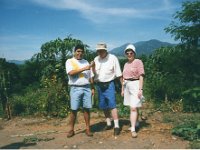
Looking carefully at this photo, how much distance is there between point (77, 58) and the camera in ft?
21.7

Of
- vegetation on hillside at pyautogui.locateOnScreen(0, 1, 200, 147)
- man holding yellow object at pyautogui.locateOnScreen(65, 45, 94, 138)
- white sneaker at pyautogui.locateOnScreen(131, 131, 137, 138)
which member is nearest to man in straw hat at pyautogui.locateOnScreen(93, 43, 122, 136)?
man holding yellow object at pyautogui.locateOnScreen(65, 45, 94, 138)

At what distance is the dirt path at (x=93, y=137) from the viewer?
606 cm

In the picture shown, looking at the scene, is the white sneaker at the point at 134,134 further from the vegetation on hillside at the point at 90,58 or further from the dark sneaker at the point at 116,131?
the vegetation on hillside at the point at 90,58

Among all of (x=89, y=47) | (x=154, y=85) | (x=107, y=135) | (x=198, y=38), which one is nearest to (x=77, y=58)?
(x=107, y=135)

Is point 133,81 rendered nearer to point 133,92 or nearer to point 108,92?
point 133,92

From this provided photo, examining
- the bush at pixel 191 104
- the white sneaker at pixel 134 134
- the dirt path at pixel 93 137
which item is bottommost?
the dirt path at pixel 93 137

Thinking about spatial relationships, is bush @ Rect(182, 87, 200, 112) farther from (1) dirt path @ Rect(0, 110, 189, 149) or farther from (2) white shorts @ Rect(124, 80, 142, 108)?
(2) white shorts @ Rect(124, 80, 142, 108)

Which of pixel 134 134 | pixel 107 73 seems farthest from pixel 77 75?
pixel 134 134

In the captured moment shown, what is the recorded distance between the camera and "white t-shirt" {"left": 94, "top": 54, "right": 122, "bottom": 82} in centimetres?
668

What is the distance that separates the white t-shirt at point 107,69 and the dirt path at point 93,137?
121 centimetres

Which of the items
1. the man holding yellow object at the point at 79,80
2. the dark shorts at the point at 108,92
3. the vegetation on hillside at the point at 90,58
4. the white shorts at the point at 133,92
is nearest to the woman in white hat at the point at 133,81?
the white shorts at the point at 133,92

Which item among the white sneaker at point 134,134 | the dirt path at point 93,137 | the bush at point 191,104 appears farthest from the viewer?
the bush at point 191,104

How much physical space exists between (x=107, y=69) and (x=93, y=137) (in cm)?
144

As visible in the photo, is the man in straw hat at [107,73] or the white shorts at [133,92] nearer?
the white shorts at [133,92]
